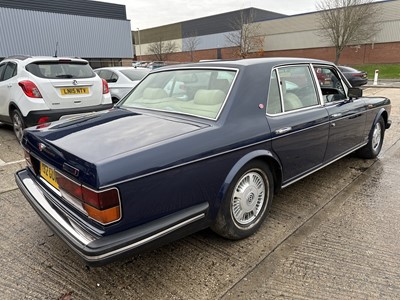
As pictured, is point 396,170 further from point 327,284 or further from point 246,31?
point 246,31

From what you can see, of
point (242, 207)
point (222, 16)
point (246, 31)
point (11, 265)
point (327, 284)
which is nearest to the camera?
point (327, 284)

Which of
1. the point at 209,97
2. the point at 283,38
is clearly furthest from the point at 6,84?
the point at 283,38

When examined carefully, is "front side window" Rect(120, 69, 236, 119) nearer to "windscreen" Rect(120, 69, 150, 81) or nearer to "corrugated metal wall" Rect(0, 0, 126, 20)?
"windscreen" Rect(120, 69, 150, 81)

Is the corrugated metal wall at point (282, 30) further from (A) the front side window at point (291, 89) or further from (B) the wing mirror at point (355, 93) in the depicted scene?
(A) the front side window at point (291, 89)

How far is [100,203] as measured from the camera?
1760 millimetres

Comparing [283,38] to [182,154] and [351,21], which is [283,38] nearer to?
[351,21]

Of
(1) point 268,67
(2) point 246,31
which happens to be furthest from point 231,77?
(2) point 246,31

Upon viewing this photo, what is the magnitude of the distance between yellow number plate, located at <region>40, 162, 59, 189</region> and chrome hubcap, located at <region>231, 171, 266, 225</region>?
1385 mm

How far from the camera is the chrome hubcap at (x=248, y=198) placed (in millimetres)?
2559

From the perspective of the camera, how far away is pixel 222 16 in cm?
4997

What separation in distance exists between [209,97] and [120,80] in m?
5.64

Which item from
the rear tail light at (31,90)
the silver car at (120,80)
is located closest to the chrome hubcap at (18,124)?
the rear tail light at (31,90)

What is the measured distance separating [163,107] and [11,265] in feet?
5.97

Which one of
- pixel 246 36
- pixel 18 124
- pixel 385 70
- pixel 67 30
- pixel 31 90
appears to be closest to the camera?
pixel 31 90
